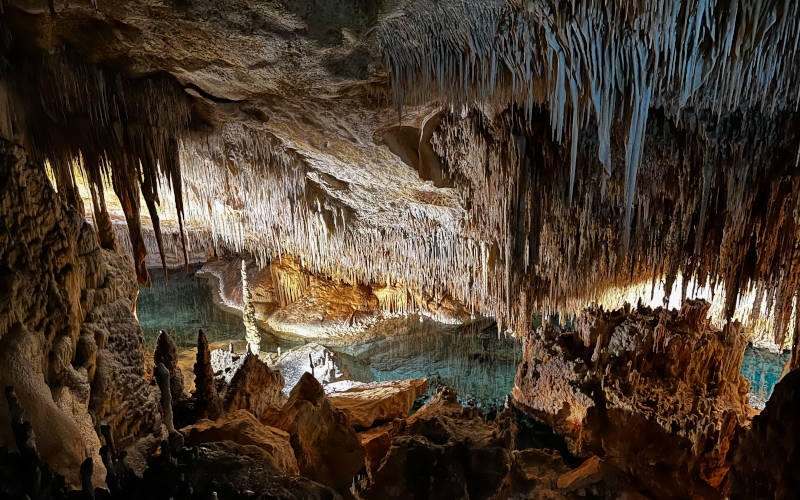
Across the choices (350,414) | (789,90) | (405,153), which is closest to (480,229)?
(405,153)

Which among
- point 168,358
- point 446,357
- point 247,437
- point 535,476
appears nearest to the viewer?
point 247,437

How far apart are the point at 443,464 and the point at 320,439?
1.66 meters

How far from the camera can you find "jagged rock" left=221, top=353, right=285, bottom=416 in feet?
16.6

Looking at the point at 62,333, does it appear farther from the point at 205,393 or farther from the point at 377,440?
the point at 377,440

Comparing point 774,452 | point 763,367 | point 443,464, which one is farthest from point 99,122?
point 763,367

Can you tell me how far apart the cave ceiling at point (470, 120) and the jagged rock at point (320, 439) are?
2274mm

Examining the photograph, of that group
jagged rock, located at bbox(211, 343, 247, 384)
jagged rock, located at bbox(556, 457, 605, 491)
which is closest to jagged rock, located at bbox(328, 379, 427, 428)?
jagged rock, located at bbox(556, 457, 605, 491)

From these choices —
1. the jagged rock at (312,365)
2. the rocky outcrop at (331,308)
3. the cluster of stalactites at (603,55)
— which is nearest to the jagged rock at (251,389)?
the jagged rock at (312,365)

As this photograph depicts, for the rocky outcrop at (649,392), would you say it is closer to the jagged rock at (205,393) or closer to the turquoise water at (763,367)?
the jagged rock at (205,393)

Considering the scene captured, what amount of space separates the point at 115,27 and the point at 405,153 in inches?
110

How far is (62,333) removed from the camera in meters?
2.75

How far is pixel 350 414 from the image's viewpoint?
5.72m

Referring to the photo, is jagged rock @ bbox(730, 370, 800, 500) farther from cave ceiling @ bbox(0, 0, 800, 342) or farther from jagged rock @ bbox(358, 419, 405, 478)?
jagged rock @ bbox(358, 419, 405, 478)

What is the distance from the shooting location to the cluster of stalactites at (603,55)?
229 cm
